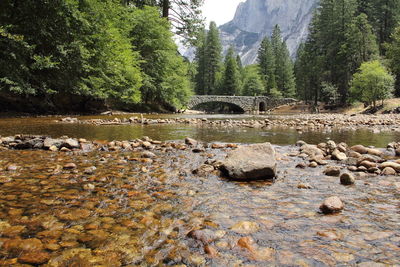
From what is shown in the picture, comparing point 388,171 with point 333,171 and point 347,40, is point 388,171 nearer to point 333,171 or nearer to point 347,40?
point 333,171

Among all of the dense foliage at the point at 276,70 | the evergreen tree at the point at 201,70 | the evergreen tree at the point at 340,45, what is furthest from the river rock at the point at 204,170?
the dense foliage at the point at 276,70

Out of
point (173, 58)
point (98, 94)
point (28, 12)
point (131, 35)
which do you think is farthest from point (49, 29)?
point (173, 58)

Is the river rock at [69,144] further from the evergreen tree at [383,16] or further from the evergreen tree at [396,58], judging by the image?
the evergreen tree at [383,16]

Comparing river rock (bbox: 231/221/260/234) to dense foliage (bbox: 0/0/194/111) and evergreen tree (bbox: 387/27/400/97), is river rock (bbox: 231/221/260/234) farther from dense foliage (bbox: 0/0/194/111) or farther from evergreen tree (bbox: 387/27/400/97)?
evergreen tree (bbox: 387/27/400/97)

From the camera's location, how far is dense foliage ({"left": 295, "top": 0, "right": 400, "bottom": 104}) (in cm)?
3309

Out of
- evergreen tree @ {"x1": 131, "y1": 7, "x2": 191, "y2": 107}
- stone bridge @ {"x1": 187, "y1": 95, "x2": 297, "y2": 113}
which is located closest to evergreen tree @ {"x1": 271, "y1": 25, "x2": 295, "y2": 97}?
stone bridge @ {"x1": 187, "y1": 95, "x2": 297, "y2": 113}

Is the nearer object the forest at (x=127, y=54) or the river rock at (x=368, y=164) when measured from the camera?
the river rock at (x=368, y=164)

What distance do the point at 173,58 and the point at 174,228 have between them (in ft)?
75.8

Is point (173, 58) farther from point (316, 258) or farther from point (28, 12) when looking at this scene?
point (316, 258)

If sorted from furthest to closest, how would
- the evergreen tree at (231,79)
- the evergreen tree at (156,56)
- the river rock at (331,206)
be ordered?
the evergreen tree at (231,79)
the evergreen tree at (156,56)
the river rock at (331,206)

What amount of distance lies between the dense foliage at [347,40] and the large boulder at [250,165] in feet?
115

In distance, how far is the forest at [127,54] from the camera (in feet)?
39.9

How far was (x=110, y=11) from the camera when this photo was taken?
16.4 metres

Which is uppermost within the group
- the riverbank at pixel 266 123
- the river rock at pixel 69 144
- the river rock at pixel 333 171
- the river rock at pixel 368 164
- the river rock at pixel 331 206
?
the riverbank at pixel 266 123
